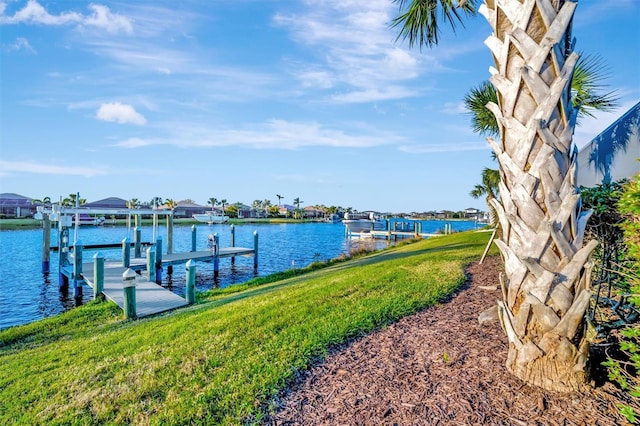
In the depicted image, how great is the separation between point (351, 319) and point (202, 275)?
1641 cm

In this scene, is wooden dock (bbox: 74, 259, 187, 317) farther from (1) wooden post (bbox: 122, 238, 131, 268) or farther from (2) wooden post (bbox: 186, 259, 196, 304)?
(1) wooden post (bbox: 122, 238, 131, 268)

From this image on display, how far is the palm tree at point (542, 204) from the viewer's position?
275cm

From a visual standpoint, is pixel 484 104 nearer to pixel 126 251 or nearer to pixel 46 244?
pixel 126 251

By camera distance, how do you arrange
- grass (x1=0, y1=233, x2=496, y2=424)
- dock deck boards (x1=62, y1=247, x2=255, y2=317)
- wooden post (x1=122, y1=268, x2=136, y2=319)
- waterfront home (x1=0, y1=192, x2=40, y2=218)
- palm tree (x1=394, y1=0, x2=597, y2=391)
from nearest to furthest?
palm tree (x1=394, y1=0, x2=597, y2=391) → grass (x1=0, y1=233, x2=496, y2=424) → wooden post (x1=122, y1=268, x2=136, y2=319) → dock deck boards (x1=62, y1=247, x2=255, y2=317) → waterfront home (x1=0, y1=192, x2=40, y2=218)

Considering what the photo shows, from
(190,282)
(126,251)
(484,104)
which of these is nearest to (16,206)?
(126,251)

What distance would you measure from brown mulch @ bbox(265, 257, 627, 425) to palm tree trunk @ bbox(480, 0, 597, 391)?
0.69 ft

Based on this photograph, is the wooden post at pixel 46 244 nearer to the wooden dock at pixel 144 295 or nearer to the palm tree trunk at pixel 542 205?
the wooden dock at pixel 144 295

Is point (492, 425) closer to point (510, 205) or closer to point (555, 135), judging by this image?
point (510, 205)

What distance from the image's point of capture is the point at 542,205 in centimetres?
283

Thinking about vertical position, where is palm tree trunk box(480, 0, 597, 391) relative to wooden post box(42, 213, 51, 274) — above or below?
above

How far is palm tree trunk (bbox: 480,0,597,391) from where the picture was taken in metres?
2.75

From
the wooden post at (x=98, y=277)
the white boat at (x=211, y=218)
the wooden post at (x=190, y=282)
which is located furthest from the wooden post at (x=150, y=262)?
the white boat at (x=211, y=218)

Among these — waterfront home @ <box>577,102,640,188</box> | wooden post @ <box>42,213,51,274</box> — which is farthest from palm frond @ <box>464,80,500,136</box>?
wooden post @ <box>42,213,51,274</box>

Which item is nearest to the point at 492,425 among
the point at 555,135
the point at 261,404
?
the point at 261,404
